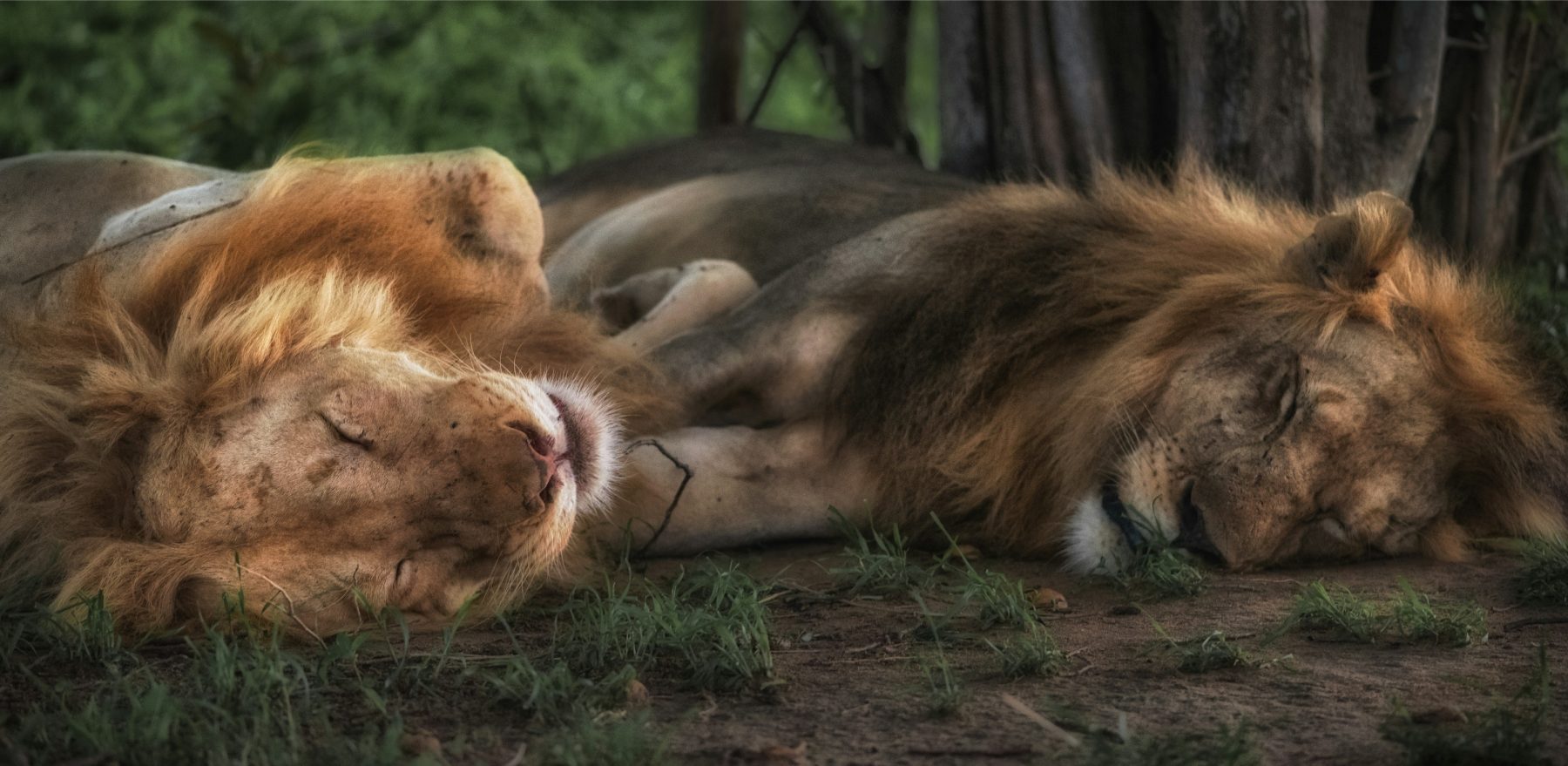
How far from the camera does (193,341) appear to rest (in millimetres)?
2367

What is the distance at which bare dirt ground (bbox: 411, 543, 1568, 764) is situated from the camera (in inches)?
70.7

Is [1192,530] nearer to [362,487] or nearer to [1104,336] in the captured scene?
[1104,336]

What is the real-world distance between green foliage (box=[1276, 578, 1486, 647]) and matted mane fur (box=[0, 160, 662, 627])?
1191 millimetres

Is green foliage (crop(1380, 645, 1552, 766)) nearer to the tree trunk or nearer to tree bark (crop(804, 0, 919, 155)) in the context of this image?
the tree trunk

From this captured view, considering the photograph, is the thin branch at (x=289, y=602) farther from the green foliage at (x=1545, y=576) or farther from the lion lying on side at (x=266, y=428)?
the green foliage at (x=1545, y=576)

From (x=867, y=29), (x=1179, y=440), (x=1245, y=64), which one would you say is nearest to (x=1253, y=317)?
(x=1179, y=440)

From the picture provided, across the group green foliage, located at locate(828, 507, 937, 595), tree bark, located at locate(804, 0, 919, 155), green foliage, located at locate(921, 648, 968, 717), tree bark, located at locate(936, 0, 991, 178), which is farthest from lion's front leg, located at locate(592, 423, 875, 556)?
tree bark, located at locate(804, 0, 919, 155)

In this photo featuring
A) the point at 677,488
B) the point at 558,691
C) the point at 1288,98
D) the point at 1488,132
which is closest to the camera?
the point at 558,691

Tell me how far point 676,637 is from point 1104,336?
4.17 ft

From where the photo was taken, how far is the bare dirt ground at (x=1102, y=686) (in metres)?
1.80

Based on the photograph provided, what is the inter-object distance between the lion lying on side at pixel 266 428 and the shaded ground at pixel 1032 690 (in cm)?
16

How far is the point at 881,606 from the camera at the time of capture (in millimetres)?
2549

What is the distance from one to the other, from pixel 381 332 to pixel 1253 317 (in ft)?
4.96

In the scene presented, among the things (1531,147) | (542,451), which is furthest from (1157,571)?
(1531,147)
